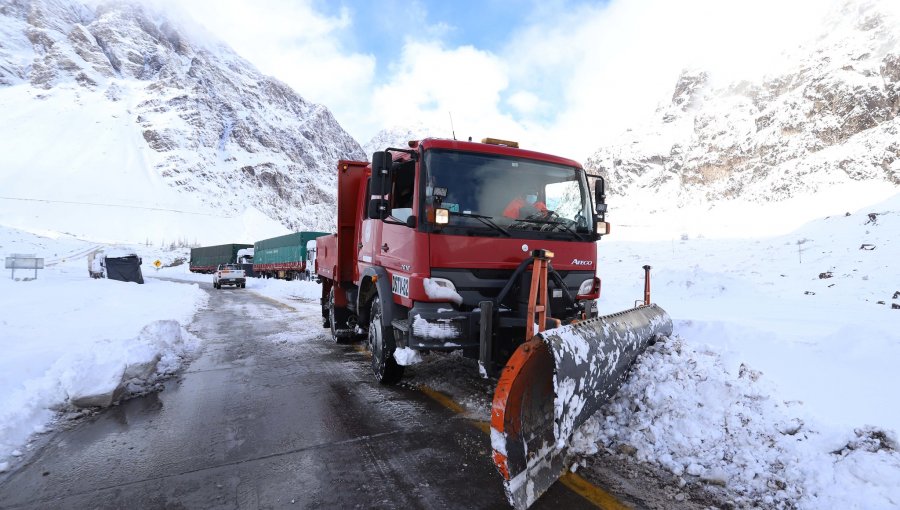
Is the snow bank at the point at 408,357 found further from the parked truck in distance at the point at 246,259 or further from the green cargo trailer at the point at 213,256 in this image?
the green cargo trailer at the point at 213,256

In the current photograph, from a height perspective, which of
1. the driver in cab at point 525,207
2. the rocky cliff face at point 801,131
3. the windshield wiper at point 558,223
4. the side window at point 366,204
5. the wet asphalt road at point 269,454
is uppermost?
the rocky cliff face at point 801,131

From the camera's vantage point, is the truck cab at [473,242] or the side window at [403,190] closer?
the truck cab at [473,242]

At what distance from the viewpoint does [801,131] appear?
69125mm

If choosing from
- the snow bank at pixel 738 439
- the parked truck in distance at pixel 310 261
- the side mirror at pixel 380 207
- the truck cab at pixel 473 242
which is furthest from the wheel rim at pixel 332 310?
the parked truck in distance at pixel 310 261

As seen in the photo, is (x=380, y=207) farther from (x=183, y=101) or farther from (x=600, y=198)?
(x=183, y=101)

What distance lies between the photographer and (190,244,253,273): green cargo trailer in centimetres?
5109

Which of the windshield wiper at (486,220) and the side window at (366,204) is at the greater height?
the side window at (366,204)

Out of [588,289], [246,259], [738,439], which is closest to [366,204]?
[588,289]

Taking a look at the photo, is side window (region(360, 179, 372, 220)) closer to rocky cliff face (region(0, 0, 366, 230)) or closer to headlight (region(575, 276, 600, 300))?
headlight (region(575, 276, 600, 300))

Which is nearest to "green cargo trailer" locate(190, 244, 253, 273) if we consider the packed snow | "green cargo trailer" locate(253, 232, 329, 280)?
"green cargo trailer" locate(253, 232, 329, 280)

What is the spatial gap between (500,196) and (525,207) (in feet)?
0.94

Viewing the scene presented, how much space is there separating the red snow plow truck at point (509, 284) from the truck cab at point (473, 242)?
12 mm

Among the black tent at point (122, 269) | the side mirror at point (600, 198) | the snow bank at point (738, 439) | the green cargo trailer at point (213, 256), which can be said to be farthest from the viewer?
the green cargo trailer at point (213, 256)

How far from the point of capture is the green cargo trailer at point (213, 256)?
51094 mm
